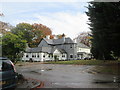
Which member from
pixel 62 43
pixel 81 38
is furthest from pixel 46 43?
pixel 81 38

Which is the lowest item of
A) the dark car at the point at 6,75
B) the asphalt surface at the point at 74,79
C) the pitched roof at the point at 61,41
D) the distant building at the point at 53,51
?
the asphalt surface at the point at 74,79

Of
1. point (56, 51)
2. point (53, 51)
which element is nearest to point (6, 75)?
point (53, 51)

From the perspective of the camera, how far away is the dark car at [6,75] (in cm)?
536

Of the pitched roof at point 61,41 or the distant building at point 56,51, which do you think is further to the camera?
the pitched roof at point 61,41

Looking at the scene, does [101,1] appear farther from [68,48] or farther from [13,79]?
[68,48]

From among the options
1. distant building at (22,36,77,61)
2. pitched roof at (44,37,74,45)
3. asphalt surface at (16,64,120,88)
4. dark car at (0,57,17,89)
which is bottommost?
asphalt surface at (16,64,120,88)

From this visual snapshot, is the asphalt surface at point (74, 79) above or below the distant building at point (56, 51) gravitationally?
below

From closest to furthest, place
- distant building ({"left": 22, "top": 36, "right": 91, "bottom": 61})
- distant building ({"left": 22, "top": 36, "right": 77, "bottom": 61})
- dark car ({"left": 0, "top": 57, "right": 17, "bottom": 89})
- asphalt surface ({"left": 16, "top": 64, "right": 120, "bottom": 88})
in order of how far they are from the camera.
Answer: dark car ({"left": 0, "top": 57, "right": 17, "bottom": 89}), asphalt surface ({"left": 16, "top": 64, "right": 120, "bottom": 88}), distant building ({"left": 22, "top": 36, "right": 77, "bottom": 61}), distant building ({"left": 22, "top": 36, "right": 91, "bottom": 61})

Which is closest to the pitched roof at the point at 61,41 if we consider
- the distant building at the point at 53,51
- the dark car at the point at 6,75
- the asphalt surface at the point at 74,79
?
the distant building at the point at 53,51

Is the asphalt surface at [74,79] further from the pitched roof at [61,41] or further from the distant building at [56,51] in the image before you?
the pitched roof at [61,41]

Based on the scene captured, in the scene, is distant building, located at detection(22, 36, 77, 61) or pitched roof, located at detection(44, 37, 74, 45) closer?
distant building, located at detection(22, 36, 77, 61)

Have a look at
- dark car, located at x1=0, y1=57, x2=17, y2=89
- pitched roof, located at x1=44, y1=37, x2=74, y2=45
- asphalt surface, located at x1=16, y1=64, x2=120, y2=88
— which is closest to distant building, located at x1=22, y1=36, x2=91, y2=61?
pitched roof, located at x1=44, y1=37, x2=74, y2=45

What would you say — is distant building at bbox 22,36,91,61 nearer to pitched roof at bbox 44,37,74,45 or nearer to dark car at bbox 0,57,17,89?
pitched roof at bbox 44,37,74,45

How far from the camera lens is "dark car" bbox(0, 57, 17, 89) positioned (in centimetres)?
536
